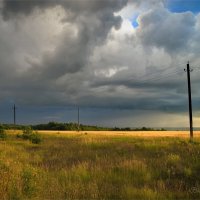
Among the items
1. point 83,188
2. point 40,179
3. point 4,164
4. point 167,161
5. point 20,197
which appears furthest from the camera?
point 167,161

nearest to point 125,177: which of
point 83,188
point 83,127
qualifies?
point 83,188

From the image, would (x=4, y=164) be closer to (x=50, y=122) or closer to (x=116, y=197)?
(x=116, y=197)

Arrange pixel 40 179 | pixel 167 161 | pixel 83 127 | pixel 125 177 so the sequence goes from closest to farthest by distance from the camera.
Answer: pixel 40 179 → pixel 125 177 → pixel 167 161 → pixel 83 127

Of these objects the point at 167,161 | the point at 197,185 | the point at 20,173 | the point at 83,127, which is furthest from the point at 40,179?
the point at 83,127

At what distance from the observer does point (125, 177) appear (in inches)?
487

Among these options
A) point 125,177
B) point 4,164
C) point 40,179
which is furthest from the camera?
point 4,164

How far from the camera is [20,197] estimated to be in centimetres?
940

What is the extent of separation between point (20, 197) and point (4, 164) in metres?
3.99

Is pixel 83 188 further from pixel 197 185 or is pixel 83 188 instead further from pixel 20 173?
pixel 197 185

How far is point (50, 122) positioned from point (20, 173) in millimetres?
121203

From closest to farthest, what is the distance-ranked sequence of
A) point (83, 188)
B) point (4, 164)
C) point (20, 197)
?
point (20, 197) → point (83, 188) → point (4, 164)

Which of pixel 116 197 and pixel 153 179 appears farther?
pixel 153 179

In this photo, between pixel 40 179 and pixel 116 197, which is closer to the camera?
pixel 116 197

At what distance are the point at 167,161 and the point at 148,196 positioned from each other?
6.14 m
